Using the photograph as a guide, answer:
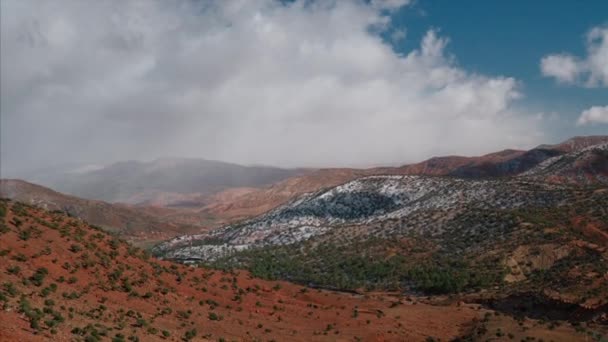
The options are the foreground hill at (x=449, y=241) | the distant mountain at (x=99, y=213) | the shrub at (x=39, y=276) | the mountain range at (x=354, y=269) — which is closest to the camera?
the shrub at (x=39, y=276)

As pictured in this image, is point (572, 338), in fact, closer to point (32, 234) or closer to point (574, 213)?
point (32, 234)

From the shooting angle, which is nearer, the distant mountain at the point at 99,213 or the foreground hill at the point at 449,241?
the foreground hill at the point at 449,241

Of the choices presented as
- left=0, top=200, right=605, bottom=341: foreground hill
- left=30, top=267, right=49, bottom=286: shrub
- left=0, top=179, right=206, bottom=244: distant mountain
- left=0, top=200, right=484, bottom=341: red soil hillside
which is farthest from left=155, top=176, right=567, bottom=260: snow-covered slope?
left=30, top=267, right=49, bottom=286: shrub

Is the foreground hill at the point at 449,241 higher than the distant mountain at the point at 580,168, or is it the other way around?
the distant mountain at the point at 580,168

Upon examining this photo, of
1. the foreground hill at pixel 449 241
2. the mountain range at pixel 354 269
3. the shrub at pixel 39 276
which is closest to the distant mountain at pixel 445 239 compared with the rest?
the foreground hill at pixel 449 241

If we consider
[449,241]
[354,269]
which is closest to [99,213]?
[354,269]

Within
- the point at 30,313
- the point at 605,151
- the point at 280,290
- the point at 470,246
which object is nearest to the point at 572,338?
the point at 280,290

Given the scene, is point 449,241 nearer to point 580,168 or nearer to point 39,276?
point 580,168

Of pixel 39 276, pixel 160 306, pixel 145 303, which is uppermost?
pixel 39 276

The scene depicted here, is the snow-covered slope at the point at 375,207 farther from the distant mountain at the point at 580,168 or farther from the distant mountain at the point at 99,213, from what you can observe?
the distant mountain at the point at 99,213
